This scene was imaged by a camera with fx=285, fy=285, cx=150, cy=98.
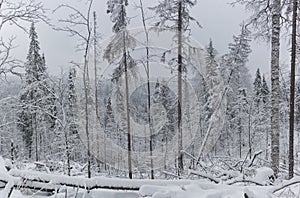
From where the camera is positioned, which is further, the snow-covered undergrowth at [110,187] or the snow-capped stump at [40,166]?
the snow-capped stump at [40,166]

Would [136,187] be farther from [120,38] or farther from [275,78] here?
[120,38]

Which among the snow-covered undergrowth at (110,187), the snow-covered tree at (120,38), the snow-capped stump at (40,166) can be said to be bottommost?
the snow-capped stump at (40,166)

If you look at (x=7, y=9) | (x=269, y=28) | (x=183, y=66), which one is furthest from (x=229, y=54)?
(x=7, y=9)

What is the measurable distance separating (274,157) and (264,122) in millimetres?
19003

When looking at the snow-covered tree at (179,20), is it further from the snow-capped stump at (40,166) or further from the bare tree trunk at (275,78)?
the snow-capped stump at (40,166)

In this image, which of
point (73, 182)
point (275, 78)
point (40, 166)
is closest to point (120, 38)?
point (275, 78)

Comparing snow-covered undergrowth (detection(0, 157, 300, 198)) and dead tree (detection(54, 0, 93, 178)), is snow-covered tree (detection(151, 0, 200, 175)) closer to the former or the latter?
dead tree (detection(54, 0, 93, 178))

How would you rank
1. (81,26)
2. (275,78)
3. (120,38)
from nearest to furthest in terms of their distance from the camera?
(275,78), (81,26), (120,38)

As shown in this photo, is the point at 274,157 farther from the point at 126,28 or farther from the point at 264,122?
the point at 264,122

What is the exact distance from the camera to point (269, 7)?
897 centimetres

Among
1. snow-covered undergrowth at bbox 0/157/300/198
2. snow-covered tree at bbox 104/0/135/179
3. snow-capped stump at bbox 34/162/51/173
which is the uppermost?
snow-covered tree at bbox 104/0/135/179

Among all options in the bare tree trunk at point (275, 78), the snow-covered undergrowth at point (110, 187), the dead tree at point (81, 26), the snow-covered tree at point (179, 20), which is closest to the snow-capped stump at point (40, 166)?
the snow-covered undergrowth at point (110, 187)

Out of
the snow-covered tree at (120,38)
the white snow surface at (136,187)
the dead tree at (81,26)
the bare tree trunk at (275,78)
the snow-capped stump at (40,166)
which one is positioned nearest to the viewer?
the white snow surface at (136,187)

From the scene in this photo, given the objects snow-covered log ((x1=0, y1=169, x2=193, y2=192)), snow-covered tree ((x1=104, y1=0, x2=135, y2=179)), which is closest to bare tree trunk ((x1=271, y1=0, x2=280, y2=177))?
snow-covered log ((x1=0, y1=169, x2=193, y2=192))
